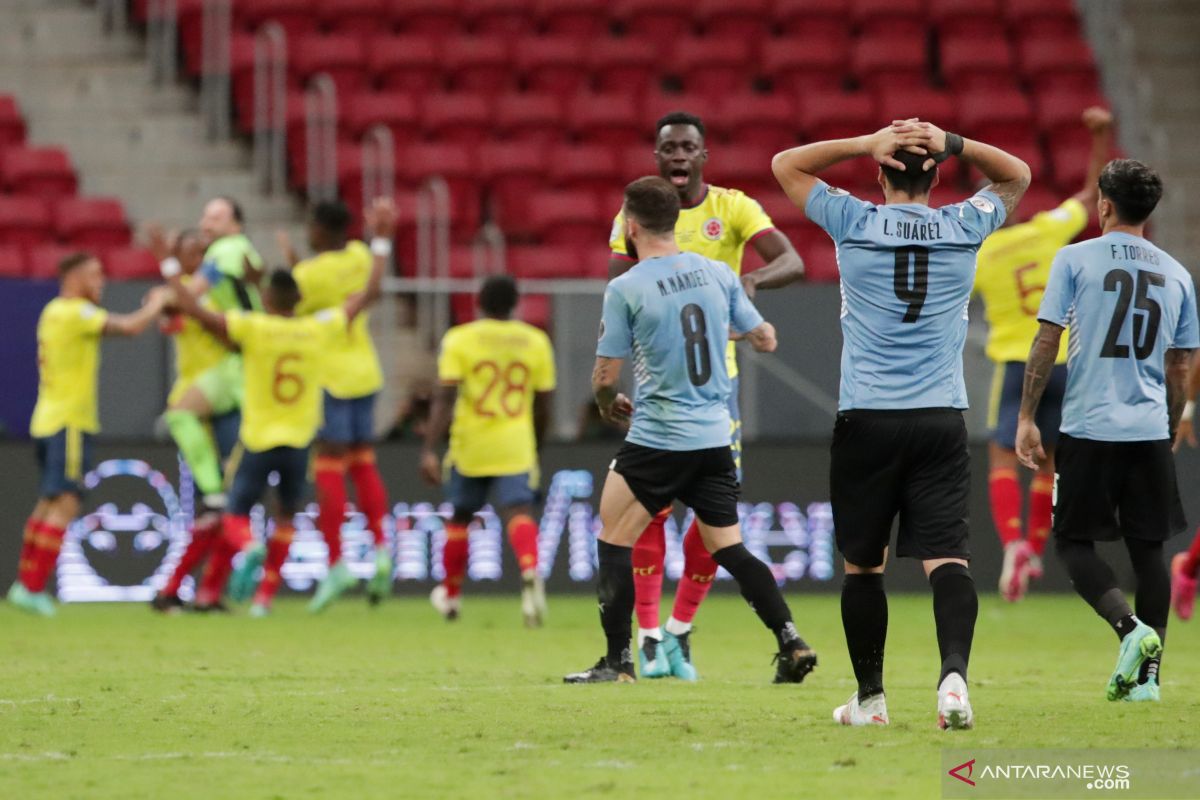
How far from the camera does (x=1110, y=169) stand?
7.73 metres

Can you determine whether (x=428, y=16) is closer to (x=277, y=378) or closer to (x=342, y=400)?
(x=342, y=400)

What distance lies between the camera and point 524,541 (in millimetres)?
12469

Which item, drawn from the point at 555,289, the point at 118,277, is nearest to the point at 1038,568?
the point at 555,289

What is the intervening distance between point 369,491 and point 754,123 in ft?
27.7

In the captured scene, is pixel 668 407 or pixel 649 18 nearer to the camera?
pixel 668 407

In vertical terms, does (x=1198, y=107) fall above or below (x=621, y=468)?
above

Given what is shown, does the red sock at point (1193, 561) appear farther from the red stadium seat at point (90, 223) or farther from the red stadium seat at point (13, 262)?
the red stadium seat at point (90, 223)

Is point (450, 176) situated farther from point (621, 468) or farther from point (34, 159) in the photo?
point (621, 468)

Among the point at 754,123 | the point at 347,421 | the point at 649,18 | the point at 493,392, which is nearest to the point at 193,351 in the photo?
the point at 347,421

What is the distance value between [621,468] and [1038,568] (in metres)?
4.75

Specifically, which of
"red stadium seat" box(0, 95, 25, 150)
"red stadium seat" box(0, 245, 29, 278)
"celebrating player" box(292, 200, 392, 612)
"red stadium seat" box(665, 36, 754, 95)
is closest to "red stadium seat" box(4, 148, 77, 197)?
"red stadium seat" box(0, 95, 25, 150)

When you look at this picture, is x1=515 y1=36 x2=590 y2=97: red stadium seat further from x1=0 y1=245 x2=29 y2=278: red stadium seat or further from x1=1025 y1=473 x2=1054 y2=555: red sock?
x1=1025 y1=473 x2=1054 y2=555: red sock

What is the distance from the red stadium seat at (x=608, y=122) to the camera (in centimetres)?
2066

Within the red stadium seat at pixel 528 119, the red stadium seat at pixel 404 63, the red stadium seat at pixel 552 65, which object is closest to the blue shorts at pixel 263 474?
the red stadium seat at pixel 528 119
